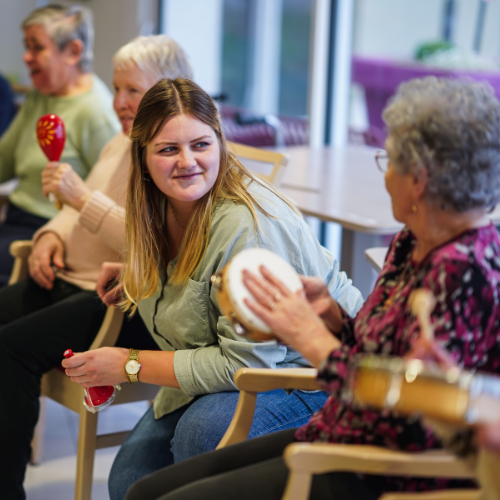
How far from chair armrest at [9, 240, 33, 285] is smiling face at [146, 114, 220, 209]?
0.84 metres

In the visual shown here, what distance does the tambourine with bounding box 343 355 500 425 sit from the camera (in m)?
0.73

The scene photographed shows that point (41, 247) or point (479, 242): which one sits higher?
point (479, 242)

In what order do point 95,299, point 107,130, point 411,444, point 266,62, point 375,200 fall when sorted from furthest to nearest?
point 266,62 < point 107,130 < point 375,200 < point 95,299 < point 411,444

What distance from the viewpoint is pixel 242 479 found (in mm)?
1021

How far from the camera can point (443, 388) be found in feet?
2.43

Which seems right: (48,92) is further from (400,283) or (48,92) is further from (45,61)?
(400,283)

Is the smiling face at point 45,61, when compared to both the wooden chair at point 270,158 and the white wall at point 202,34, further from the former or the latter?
the white wall at point 202,34

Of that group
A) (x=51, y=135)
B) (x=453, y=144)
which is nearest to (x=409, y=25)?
(x=51, y=135)

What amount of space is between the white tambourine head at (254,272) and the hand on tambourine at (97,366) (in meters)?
0.47

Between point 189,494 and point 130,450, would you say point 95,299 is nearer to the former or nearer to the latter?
point 130,450

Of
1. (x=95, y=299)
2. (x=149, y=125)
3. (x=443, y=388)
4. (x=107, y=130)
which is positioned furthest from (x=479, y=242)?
(x=107, y=130)

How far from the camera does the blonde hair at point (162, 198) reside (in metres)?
1.34

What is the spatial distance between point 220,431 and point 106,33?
174 inches

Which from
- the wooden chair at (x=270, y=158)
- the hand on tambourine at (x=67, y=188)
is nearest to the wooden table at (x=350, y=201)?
the wooden chair at (x=270, y=158)
